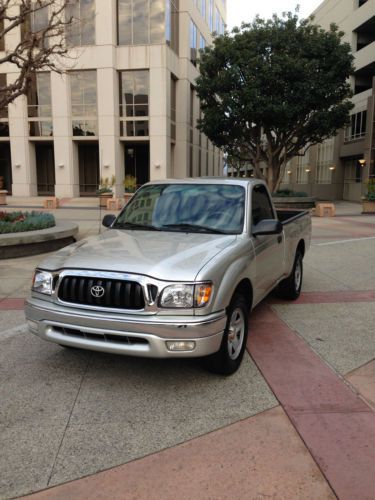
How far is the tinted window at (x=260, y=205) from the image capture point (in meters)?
5.14

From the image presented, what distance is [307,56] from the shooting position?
2489cm

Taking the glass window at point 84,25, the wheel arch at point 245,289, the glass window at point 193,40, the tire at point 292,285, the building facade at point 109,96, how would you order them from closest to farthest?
the wheel arch at point 245,289 → the tire at point 292,285 → the glass window at point 84,25 → the building facade at point 109,96 → the glass window at point 193,40

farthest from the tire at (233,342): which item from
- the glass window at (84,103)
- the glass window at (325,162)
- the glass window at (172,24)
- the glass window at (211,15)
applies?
the glass window at (211,15)

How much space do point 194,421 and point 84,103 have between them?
34.6 metres

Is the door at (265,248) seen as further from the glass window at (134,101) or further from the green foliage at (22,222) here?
the glass window at (134,101)

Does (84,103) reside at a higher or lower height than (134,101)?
lower

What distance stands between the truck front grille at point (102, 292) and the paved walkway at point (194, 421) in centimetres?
81

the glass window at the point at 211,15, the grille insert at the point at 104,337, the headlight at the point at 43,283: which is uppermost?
the glass window at the point at 211,15

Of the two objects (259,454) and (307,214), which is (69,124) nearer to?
(307,214)

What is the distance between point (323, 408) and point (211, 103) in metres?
26.4

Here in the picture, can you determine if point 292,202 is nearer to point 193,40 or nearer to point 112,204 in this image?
point 112,204

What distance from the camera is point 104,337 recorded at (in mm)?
3668

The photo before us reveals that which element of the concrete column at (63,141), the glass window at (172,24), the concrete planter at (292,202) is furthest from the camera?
the concrete column at (63,141)

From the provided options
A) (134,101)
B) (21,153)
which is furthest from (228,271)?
(21,153)
